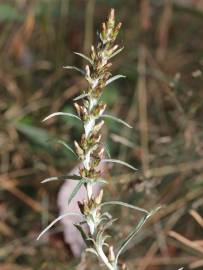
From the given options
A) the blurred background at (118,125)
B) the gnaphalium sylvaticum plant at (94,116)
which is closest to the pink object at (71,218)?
the blurred background at (118,125)

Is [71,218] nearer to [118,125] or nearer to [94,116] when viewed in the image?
[118,125]

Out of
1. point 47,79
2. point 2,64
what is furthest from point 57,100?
point 2,64

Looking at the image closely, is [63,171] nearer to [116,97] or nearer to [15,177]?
[15,177]

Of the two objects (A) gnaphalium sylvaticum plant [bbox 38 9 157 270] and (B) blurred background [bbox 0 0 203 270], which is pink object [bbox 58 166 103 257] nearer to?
(B) blurred background [bbox 0 0 203 270]

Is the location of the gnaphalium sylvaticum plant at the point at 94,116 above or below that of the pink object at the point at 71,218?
above

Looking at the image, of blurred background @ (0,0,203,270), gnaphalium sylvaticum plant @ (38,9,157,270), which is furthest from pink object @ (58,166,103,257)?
gnaphalium sylvaticum plant @ (38,9,157,270)

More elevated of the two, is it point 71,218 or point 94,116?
point 94,116

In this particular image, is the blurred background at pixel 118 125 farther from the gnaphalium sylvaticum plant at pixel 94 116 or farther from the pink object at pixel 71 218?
the gnaphalium sylvaticum plant at pixel 94 116

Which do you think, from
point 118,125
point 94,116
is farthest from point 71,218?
point 94,116

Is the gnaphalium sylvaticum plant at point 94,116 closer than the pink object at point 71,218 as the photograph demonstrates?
Yes
